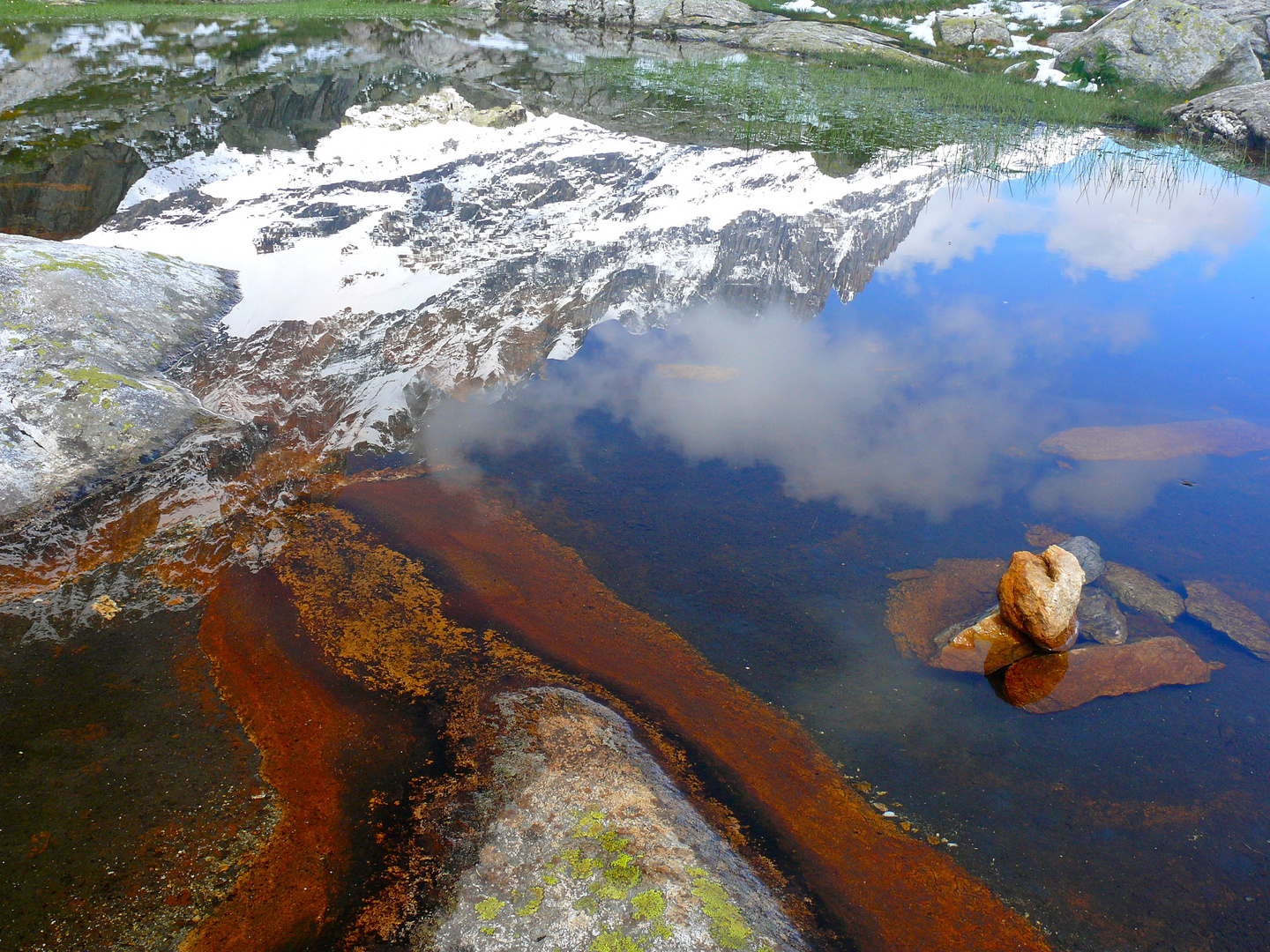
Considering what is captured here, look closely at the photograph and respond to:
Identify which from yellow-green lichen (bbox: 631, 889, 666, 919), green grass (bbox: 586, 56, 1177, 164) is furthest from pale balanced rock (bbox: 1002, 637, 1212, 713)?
green grass (bbox: 586, 56, 1177, 164)

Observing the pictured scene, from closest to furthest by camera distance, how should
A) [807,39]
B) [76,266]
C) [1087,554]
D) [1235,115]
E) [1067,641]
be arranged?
1. [1067,641]
2. [1087,554]
3. [76,266]
4. [1235,115]
5. [807,39]

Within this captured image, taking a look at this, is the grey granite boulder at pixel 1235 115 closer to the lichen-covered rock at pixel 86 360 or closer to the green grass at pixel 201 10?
the lichen-covered rock at pixel 86 360

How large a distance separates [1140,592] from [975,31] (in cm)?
3094

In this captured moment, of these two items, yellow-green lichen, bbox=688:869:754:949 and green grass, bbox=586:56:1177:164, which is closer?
yellow-green lichen, bbox=688:869:754:949

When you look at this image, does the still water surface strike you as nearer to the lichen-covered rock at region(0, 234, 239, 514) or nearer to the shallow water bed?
the shallow water bed

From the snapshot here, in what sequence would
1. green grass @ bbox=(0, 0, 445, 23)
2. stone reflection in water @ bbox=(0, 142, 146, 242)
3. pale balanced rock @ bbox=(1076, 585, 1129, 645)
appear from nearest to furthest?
pale balanced rock @ bbox=(1076, 585, 1129, 645), stone reflection in water @ bbox=(0, 142, 146, 242), green grass @ bbox=(0, 0, 445, 23)

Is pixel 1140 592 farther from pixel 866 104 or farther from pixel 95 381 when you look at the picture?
pixel 866 104

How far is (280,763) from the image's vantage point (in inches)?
122

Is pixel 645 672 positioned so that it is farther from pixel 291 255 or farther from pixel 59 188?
pixel 59 188

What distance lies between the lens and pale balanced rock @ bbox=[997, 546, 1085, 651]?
4041 mm

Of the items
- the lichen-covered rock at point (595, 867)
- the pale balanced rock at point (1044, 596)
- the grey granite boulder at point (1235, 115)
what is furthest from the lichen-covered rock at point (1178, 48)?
the lichen-covered rock at point (595, 867)

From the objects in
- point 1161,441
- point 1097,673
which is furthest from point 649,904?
point 1161,441

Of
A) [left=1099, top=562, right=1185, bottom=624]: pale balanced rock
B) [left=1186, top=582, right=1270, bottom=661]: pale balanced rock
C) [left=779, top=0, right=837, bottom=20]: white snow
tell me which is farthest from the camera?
[left=779, top=0, right=837, bottom=20]: white snow

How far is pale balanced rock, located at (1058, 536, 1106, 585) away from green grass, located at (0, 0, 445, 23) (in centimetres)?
3466
